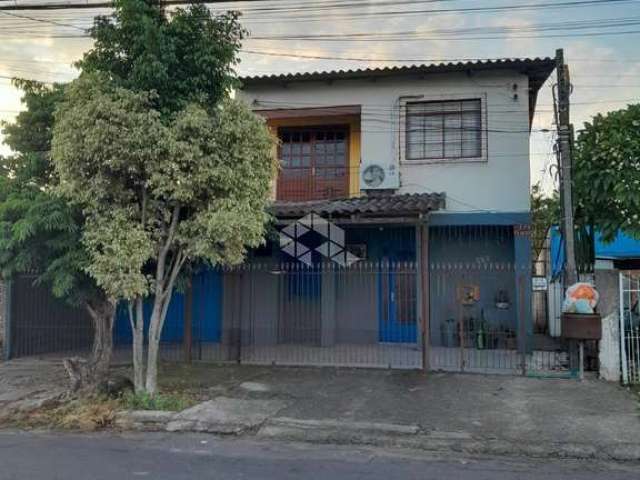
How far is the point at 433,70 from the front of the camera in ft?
43.4

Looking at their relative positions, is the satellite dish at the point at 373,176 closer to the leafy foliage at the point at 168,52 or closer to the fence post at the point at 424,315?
the fence post at the point at 424,315

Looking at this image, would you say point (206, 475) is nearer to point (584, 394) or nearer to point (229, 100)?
point (229, 100)

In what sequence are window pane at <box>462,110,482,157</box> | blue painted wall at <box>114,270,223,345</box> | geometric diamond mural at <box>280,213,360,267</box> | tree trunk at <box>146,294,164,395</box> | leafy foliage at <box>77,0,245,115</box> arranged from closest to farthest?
1. leafy foliage at <box>77,0,245,115</box>
2. tree trunk at <box>146,294,164,395</box>
3. window pane at <box>462,110,482,157</box>
4. blue painted wall at <box>114,270,223,345</box>
5. geometric diamond mural at <box>280,213,360,267</box>

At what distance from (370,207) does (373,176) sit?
72.8 inches

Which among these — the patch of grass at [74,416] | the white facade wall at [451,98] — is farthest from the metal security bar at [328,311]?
the patch of grass at [74,416]

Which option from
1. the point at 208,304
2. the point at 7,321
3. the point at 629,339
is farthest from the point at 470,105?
the point at 7,321

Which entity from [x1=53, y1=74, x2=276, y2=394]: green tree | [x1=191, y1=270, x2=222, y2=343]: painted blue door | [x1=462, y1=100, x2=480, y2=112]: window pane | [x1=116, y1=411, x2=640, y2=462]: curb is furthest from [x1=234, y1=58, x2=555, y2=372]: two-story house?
[x1=116, y1=411, x2=640, y2=462]: curb

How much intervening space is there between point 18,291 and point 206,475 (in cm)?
897

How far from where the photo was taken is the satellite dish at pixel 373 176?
13.5 meters

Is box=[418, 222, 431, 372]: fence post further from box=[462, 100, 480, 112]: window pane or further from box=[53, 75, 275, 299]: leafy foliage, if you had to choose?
box=[462, 100, 480, 112]: window pane

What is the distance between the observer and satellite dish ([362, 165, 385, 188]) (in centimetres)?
1354

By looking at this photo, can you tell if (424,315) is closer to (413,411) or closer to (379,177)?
(413,411)

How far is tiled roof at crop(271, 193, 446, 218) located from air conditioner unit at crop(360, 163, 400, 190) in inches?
25.3

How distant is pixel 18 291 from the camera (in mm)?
12617
